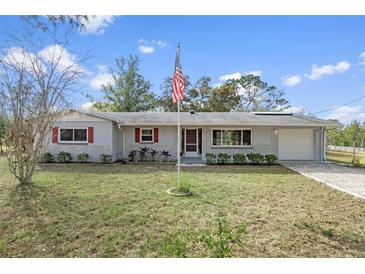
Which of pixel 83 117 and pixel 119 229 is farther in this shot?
pixel 83 117

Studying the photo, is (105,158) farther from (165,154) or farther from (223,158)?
(223,158)

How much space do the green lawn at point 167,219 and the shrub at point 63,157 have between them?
19.0 feet

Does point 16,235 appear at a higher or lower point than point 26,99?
lower

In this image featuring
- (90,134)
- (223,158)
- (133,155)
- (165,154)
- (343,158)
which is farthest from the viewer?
(343,158)

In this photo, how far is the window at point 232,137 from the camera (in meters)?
14.1

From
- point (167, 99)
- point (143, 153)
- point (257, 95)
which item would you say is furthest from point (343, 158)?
point (167, 99)

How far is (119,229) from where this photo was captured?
4.05m

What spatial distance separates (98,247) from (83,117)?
11.1 metres

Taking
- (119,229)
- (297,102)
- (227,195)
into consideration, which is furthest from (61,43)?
(297,102)

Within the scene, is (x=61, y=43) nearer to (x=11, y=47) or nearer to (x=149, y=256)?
(x=11, y=47)

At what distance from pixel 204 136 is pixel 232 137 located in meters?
1.83

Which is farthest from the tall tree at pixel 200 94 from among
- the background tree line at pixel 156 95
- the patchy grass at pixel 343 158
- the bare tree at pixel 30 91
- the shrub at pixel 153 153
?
the bare tree at pixel 30 91

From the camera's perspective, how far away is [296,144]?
14312 mm

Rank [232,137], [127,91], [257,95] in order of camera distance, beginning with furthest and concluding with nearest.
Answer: [257,95], [127,91], [232,137]
